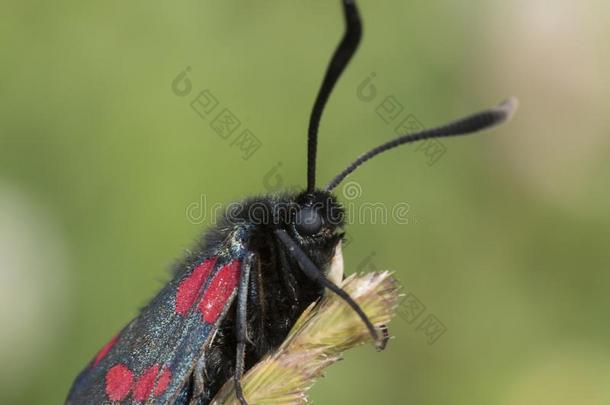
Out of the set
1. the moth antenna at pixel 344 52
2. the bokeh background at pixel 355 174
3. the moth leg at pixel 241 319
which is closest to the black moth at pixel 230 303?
the moth leg at pixel 241 319

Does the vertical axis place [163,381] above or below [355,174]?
above

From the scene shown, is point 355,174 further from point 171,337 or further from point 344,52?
point 344,52

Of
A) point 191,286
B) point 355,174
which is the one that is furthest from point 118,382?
point 355,174

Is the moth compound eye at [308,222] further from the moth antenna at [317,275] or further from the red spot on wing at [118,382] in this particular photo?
Result: the red spot on wing at [118,382]

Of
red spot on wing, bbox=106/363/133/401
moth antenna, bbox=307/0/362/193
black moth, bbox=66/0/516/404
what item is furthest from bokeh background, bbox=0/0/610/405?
moth antenna, bbox=307/0/362/193

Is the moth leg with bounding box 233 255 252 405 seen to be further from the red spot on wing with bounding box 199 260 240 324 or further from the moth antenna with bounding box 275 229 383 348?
the moth antenna with bounding box 275 229 383 348

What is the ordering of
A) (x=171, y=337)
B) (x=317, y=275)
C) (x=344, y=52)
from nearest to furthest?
(x=344, y=52), (x=317, y=275), (x=171, y=337)

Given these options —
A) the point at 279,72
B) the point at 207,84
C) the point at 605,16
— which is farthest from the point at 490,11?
the point at 207,84
